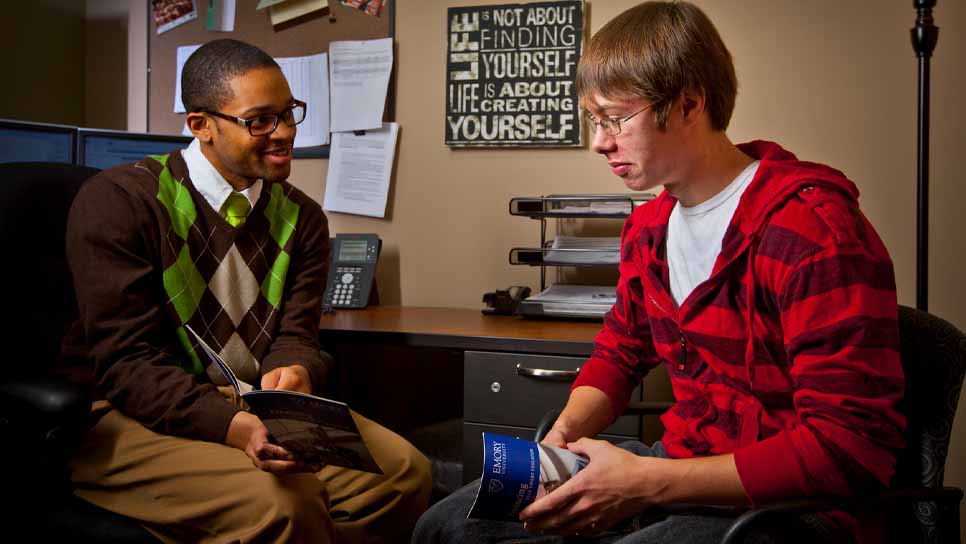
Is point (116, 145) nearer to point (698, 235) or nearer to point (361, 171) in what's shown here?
point (361, 171)

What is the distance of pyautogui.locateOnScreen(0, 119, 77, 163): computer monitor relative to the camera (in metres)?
1.70

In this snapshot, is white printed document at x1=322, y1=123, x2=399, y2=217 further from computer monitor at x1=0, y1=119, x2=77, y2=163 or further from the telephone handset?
computer monitor at x1=0, y1=119, x2=77, y2=163

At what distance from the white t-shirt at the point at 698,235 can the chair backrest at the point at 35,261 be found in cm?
111

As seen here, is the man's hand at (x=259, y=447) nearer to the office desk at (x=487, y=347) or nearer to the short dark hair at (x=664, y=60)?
the office desk at (x=487, y=347)

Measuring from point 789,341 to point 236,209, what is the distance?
1057 mm

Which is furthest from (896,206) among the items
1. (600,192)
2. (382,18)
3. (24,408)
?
(24,408)

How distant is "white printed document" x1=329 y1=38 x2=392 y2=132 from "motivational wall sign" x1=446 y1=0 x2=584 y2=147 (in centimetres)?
19

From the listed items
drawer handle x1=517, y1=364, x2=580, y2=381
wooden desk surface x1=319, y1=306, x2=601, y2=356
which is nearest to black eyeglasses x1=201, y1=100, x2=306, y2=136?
wooden desk surface x1=319, y1=306, x2=601, y2=356

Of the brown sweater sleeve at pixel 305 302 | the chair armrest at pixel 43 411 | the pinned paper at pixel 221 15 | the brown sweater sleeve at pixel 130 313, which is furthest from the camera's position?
the pinned paper at pixel 221 15

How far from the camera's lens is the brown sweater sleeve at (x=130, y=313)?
4.43 feet

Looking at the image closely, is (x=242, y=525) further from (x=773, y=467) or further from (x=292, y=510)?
(x=773, y=467)

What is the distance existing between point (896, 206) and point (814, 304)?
1117mm

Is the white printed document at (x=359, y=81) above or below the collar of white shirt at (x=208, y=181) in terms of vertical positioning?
above

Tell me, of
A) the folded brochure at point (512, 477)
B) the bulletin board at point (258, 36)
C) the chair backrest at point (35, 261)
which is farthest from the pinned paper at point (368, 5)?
the folded brochure at point (512, 477)
